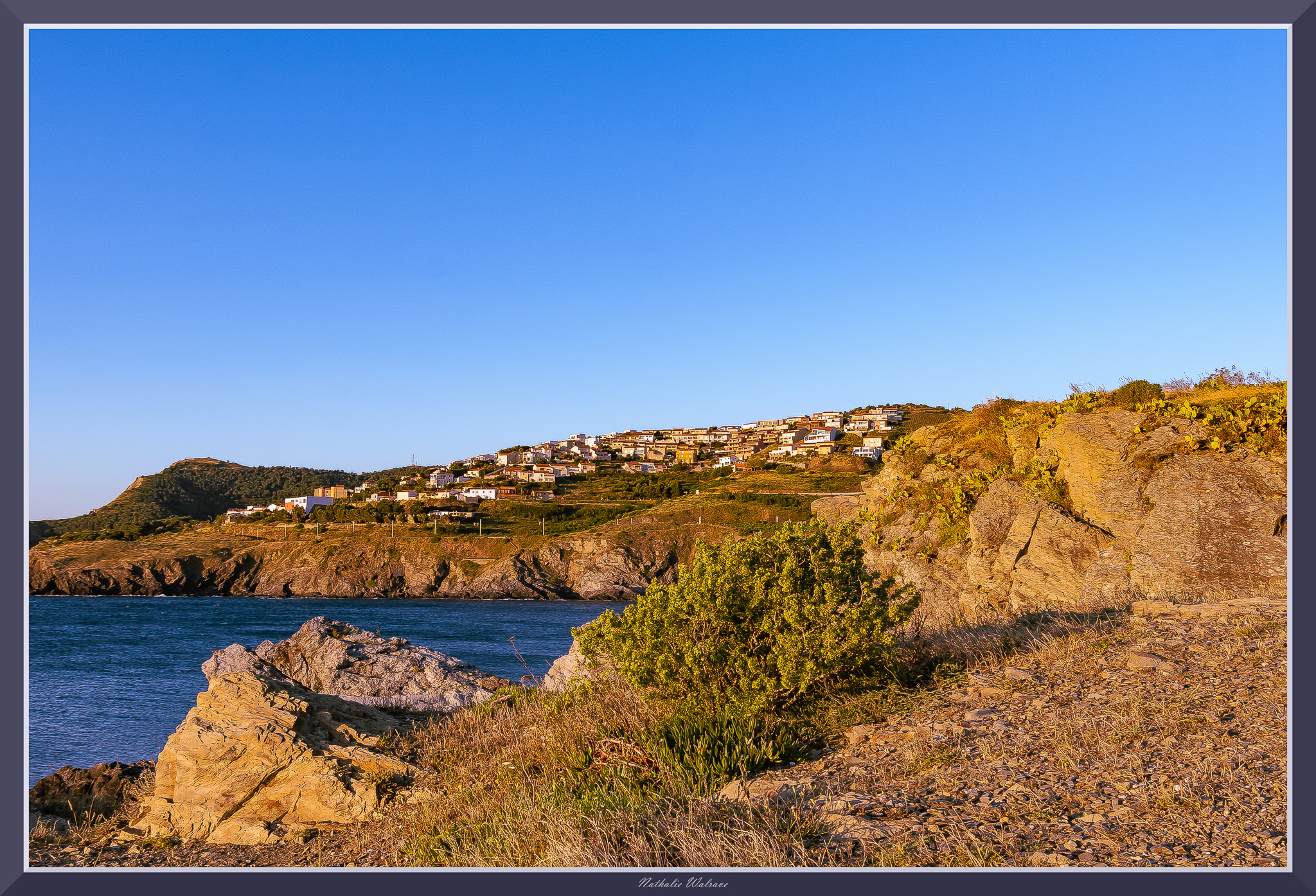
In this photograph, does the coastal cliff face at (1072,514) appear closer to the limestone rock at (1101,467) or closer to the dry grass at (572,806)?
the limestone rock at (1101,467)

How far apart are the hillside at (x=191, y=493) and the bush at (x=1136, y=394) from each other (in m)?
A: 89.4

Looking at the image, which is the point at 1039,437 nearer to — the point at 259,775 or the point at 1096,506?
the point at 1096,506

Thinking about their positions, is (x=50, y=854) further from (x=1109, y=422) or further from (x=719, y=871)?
(x=1109, y=422)

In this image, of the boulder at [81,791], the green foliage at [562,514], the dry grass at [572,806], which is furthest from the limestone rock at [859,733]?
the green foliage at [562,514]

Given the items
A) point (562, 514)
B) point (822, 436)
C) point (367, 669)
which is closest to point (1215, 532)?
point (367, 669)

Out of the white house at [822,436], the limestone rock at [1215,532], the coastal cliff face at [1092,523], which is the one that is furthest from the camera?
the white house at [822,436]

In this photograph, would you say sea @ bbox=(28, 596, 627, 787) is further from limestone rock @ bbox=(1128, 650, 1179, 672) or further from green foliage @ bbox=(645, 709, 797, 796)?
limestone rock @ bbox=(1128, 650, 1179, 672)

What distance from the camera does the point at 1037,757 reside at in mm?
4484

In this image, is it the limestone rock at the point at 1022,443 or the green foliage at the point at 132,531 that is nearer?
the limestone rock at the point at 1022,443

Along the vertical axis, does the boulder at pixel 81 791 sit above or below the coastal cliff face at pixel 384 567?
above

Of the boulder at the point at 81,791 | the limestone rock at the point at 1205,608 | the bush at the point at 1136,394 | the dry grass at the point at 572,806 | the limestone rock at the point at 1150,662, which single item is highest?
the bush at the point at 1136,394

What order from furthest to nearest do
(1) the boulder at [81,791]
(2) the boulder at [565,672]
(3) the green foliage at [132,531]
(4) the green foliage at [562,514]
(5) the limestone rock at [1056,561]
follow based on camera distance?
1. (4) the green foliage at [562,514]
2. (3) the green foliage at [132,531]
3. (5) the limestone rock at [1056,561]
4. (2) the boulder at [565,672]
5. (1) the boulder at [81,791]

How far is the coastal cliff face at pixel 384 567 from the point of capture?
72625 millimetres

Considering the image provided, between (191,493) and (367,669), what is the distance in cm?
10002
